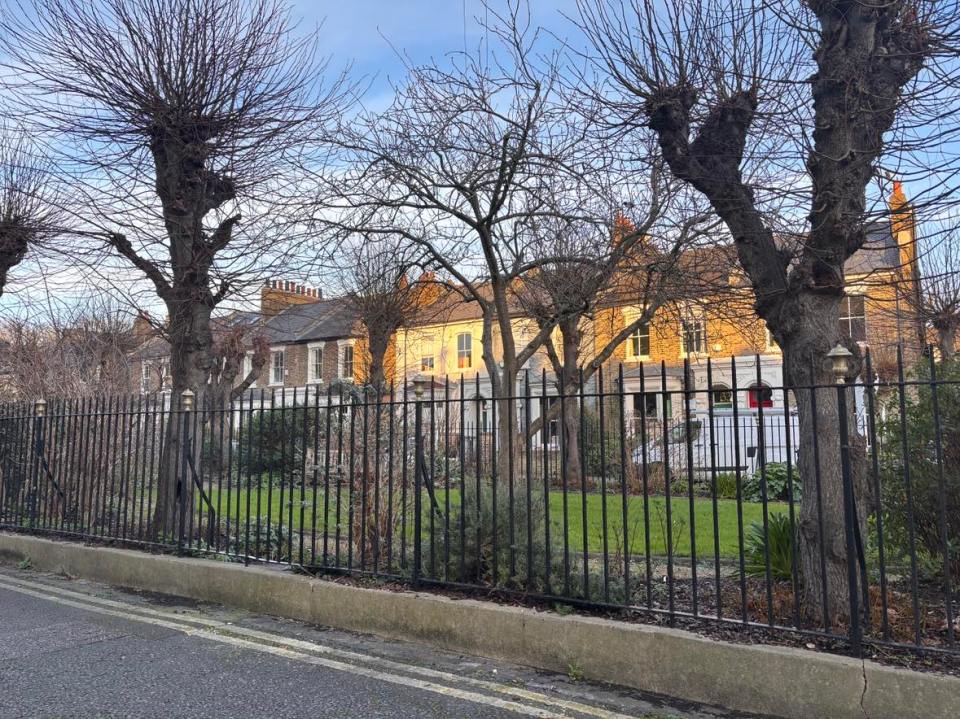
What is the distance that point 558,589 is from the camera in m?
5.16

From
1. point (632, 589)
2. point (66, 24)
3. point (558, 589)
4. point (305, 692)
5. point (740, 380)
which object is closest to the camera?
point (305, 692)

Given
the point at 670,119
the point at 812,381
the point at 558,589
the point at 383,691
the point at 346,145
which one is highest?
the point at 346,145

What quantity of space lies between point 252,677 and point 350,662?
0.63 m

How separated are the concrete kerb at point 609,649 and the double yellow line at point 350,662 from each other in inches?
16.2

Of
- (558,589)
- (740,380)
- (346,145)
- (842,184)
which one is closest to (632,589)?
(558,589)

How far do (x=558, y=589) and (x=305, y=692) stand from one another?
5.96ft

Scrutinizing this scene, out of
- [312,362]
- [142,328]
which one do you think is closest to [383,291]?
[142,328]

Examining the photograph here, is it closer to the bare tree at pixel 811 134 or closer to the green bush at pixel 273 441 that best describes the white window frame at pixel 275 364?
the green bush at pixel 273 441

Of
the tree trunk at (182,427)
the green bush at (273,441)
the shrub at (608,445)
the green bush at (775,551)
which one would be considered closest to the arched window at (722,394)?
the green bush at (775,551)

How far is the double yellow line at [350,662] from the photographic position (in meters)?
4.12

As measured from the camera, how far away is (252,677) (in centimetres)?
461

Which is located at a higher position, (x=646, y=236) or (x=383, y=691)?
(x=646, y=236)

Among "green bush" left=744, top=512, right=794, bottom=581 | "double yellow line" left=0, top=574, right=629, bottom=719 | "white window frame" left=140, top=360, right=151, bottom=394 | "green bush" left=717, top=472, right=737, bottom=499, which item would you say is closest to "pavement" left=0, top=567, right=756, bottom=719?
"double yellow line" left=0, top=574, right=629, bottom=719

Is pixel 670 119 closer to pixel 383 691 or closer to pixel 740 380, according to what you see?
pixel 383 691
